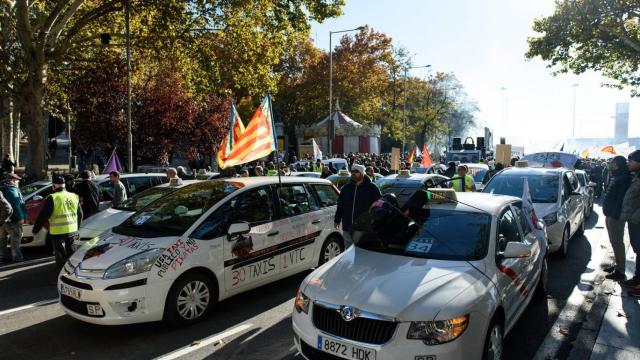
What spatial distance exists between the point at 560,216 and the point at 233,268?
5795mm

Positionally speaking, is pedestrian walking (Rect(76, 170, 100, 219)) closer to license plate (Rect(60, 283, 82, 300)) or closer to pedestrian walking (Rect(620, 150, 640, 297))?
license plate (Rect(60, 283, 82, 300))

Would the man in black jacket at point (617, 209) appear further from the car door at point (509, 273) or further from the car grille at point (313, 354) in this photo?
the car grille at point (313, 354)

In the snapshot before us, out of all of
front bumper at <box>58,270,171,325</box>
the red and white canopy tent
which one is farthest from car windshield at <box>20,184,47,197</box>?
the red and white canopy tent

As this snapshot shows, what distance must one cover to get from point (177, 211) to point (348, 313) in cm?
310

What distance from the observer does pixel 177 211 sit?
5.92 m

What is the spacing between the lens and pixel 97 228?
8016 millimetres

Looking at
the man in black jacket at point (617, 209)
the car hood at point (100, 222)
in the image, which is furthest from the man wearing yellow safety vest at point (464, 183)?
the car hood at point (100, 222)

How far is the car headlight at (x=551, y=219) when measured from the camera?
8000mm

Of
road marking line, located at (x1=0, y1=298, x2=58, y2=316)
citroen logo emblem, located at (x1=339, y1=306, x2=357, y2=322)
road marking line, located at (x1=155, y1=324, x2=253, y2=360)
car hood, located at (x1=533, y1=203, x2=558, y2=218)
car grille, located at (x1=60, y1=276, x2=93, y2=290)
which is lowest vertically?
road marking line, located at (x1=0, y1=298, x2=58, y2=316)

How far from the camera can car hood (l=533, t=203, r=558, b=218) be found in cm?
819

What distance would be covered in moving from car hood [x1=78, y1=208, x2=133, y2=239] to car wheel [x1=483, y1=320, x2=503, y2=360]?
20.3ft

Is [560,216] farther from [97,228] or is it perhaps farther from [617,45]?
[617,45]

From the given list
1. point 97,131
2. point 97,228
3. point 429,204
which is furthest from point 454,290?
point 97,131

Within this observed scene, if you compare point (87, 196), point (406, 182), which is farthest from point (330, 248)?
point (87, 196)
